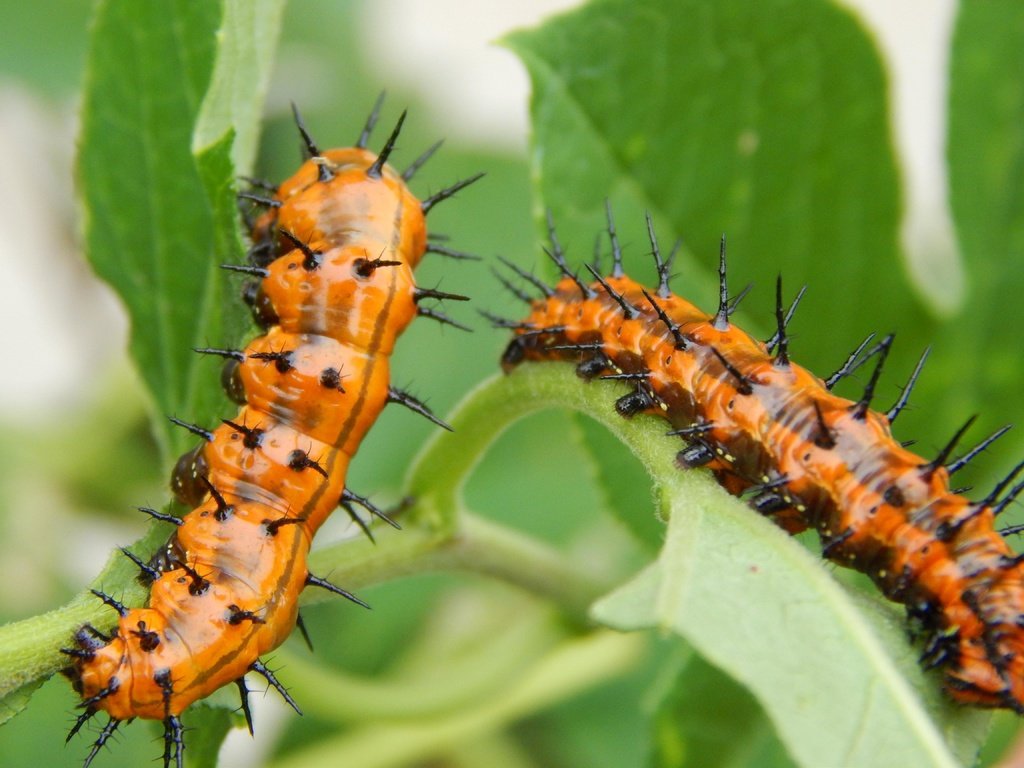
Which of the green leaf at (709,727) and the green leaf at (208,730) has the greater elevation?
the green leaf at (709,727)

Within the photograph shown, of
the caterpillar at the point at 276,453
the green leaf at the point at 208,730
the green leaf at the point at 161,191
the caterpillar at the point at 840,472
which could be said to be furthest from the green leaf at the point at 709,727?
the green leaf at the point at 161,191

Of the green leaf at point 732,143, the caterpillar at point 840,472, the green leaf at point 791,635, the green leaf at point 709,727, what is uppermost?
the green leaf at point 732,143

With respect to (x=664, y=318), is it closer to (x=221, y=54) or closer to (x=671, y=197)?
(x=671, y=197)

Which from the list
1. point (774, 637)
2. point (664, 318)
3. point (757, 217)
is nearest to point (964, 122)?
point (757, 217)

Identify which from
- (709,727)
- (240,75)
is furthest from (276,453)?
(709,727)

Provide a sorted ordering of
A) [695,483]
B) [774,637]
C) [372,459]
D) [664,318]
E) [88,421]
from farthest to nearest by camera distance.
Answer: [88,421], [372,459], [664,318], [695,483], [774,637]

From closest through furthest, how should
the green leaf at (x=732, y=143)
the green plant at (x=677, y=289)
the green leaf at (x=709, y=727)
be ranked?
the green plant at (x=677, y=289)
the green leaf at (x=732, y=143)
the green leaf at (x=709, y=727)

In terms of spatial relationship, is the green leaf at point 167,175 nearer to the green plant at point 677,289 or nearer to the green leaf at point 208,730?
the green plant at point 677,289

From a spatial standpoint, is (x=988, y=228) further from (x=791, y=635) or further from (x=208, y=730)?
(x=208, y=730)
